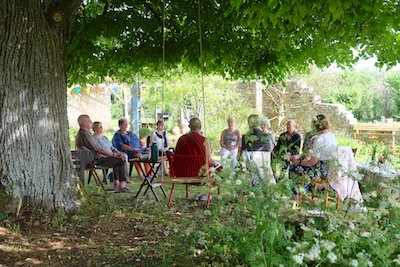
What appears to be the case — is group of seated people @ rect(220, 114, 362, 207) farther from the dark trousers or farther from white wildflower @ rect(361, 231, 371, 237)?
the dark trousers

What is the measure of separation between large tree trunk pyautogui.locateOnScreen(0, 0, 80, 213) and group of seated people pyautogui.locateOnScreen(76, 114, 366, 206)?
1784 mm

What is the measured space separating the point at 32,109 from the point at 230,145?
526 centimetres

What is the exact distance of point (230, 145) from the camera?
9.77 metres

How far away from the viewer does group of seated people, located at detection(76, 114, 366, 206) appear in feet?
20.2

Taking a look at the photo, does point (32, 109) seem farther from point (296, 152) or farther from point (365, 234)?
point (296, 152)

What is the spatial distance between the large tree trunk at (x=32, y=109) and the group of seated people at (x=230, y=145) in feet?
5.85

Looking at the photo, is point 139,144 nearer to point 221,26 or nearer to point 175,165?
point 175,165

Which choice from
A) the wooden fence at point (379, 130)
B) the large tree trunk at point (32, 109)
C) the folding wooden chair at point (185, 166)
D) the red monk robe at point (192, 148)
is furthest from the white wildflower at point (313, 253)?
the wooden fence at point (379, 130)

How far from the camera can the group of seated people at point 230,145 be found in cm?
615

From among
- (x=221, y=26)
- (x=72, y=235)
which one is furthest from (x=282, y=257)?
(x=221, y=26)

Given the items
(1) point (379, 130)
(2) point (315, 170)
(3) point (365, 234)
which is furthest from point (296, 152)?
(1) point (379, 130)

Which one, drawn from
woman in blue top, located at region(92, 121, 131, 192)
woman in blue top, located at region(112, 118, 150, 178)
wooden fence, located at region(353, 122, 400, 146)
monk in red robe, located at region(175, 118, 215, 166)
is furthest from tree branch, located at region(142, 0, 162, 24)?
wooden fence, located at region(353, 122, 400, 146)

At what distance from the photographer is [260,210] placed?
119 inches

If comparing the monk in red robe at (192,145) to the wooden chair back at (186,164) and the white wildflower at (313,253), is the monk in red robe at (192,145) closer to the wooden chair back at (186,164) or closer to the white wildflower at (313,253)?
the wooden chair back at (186,164)
